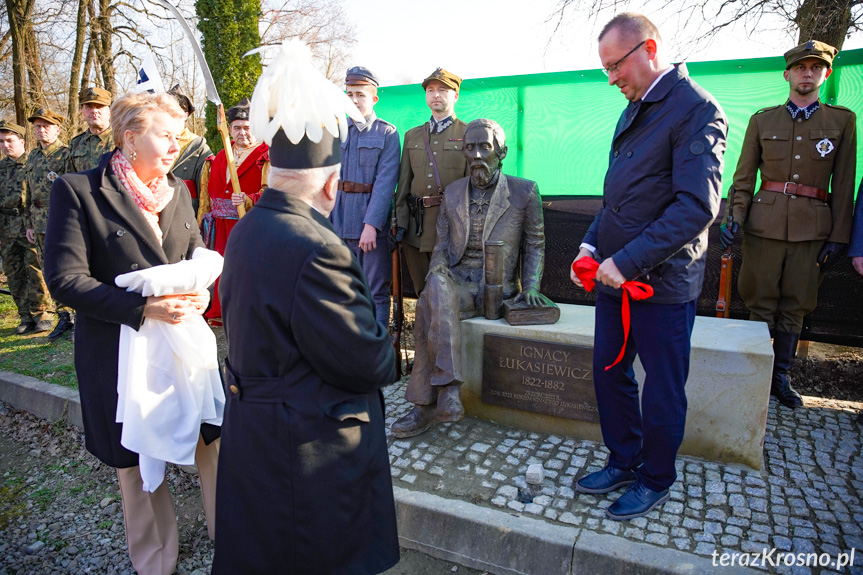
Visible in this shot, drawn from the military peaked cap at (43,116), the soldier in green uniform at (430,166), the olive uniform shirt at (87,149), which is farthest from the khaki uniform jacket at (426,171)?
the military peaked cap at (43,116)

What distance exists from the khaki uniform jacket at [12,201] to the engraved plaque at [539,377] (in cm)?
592

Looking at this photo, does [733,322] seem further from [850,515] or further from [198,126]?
[198,126]

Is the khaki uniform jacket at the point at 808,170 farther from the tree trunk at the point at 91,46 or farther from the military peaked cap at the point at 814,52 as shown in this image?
the tree trunk at the point at 91,46

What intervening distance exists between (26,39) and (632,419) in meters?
17.2

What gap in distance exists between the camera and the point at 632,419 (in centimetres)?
305

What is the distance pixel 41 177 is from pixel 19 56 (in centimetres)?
1005

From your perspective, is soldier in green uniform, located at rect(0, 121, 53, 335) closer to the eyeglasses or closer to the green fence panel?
the green fence panel

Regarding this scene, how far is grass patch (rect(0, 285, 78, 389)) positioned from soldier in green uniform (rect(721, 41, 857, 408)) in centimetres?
560

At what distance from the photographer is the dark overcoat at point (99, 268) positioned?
2314mm

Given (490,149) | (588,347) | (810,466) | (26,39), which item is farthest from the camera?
(26,39)

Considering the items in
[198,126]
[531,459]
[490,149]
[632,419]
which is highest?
[198,126]

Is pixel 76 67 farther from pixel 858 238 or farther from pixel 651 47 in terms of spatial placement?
pixel 858 238

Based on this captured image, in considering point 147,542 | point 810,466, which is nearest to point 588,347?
point 810,466

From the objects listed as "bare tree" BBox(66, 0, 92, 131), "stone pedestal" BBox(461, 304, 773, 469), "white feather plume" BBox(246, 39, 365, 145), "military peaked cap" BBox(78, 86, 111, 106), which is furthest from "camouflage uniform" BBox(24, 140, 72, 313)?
"bare tree" BBox(66, 0, 92, 131)
